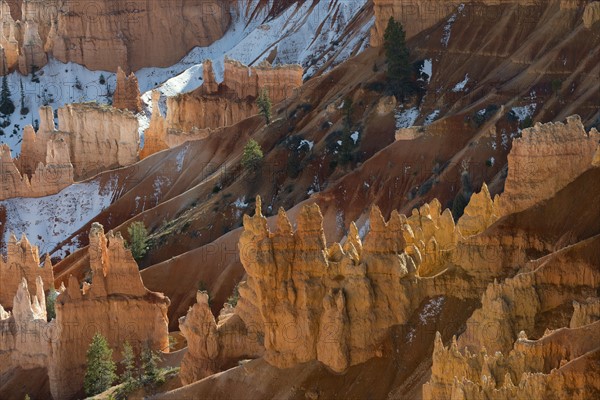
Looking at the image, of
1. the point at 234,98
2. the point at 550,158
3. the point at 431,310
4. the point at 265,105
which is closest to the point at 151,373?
the point at 431,310

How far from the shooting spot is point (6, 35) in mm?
166375

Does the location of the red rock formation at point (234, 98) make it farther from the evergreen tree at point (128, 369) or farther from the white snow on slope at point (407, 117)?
the evergreen tree at point (128, 369)

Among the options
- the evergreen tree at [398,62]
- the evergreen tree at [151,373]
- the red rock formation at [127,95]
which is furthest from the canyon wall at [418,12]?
the evergreen tree at [151,373]

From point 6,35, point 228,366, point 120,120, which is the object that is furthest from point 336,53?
point 228,366

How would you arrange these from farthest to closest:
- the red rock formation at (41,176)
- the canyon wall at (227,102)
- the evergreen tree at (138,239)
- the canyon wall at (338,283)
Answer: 1. the canyon wall at (227,102)
2. the red rock formation at (41,176)
3. the evergreen tree at (138,239)
4. the canyon wall at (338,283)

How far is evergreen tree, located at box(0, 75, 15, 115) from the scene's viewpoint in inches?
6220

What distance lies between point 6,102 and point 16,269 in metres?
70.7

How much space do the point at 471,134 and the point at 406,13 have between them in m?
20.9

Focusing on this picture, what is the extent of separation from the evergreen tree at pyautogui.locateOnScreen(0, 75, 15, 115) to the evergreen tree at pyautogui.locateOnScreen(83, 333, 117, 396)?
84.9m

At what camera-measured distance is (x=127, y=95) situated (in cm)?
15075

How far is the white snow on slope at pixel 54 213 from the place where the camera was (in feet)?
386

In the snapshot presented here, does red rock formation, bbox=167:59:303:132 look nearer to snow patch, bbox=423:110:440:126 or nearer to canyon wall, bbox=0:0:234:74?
snow patch, bbox=423:110:440:126

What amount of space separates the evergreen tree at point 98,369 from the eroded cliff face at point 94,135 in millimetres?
56197

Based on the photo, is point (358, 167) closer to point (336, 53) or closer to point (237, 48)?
point (336, 53)
